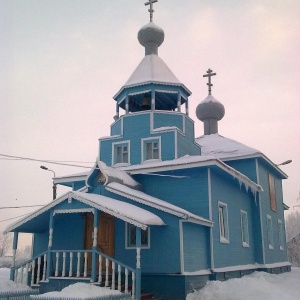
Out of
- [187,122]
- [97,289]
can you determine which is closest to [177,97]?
[187,122]

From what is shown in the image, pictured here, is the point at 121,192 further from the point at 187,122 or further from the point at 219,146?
the point at 219,146

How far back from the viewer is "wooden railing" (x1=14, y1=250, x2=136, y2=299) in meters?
12.1

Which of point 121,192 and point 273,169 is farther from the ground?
point 273,169

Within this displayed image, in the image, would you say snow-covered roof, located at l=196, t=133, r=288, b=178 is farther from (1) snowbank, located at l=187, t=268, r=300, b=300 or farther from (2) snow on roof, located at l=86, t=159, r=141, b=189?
(1) snowbank, located at l=187, t=268, r=300, b=300

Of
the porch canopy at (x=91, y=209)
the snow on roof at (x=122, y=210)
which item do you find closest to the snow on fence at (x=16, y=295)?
the porch canopy at (x=91, y=209)

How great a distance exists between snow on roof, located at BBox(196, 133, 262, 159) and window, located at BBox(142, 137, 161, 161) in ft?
13.7

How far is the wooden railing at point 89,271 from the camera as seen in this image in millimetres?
12148

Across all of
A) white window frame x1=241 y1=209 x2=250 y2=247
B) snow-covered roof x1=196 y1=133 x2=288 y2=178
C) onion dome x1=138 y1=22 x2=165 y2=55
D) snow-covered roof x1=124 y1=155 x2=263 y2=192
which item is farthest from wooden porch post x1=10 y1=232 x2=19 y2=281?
onion dome x1=138 y1=22 x2=165 y2=55

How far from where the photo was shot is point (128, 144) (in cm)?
1839

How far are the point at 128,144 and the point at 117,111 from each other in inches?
98.9

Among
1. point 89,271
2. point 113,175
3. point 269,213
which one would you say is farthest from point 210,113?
point 89,271

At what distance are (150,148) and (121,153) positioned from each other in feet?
4.78

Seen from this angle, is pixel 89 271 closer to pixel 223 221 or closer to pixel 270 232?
pixel 223 221

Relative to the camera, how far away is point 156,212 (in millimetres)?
13812
